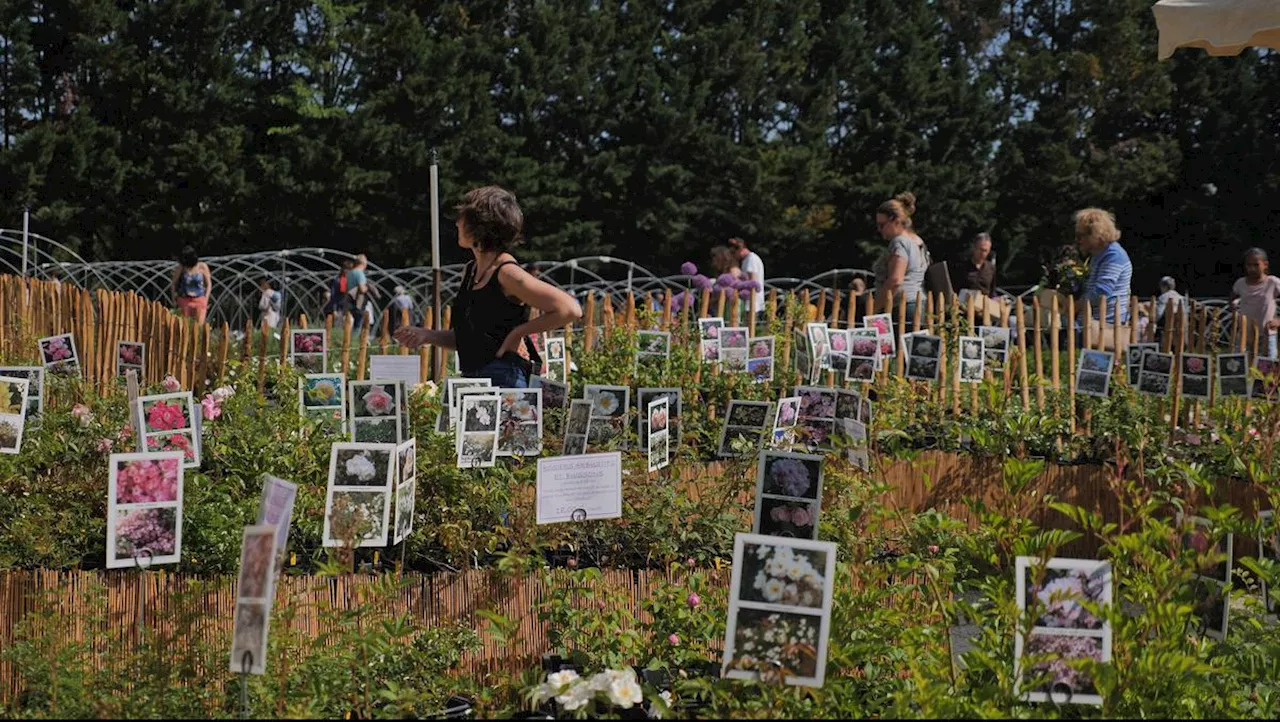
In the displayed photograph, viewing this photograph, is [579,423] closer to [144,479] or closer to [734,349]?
[144,479]

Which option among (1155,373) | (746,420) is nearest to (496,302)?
(746,420)

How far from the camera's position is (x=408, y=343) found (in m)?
4.65

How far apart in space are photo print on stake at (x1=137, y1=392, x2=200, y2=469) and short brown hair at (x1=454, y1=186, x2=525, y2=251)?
1.01 meters

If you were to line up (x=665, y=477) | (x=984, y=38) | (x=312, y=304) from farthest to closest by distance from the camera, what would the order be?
(x=984, y=38)
(x=312, y=304)
(x=665, y=477)

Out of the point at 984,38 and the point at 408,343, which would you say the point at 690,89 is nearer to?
the point at 984,38

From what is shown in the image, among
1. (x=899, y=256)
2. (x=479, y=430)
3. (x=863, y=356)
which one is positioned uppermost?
(x=899, y=256)

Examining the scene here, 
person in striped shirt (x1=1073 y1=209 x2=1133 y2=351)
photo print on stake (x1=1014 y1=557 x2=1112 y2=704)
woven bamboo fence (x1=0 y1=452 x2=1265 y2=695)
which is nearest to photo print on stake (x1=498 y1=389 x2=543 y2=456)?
woven bamboo fence (x1=0 y1=452 x2=1265 y2=695)

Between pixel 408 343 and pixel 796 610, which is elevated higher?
pixel 408 343

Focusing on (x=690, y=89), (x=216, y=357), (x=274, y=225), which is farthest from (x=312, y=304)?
(x=216, y=357)

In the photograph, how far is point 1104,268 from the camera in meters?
7.22

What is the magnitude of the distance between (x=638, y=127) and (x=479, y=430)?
82.2ft

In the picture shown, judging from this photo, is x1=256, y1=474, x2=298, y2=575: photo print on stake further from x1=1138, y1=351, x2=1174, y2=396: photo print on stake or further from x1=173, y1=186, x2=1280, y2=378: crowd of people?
x1=1138, y1=351, x2=1174, y2=396: photo print on stake

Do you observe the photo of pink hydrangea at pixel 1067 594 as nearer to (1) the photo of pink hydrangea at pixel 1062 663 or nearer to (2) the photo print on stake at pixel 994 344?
(1) the photo of pink hydrangea at pixel 1062 663

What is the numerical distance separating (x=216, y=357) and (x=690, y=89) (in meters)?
23.1
